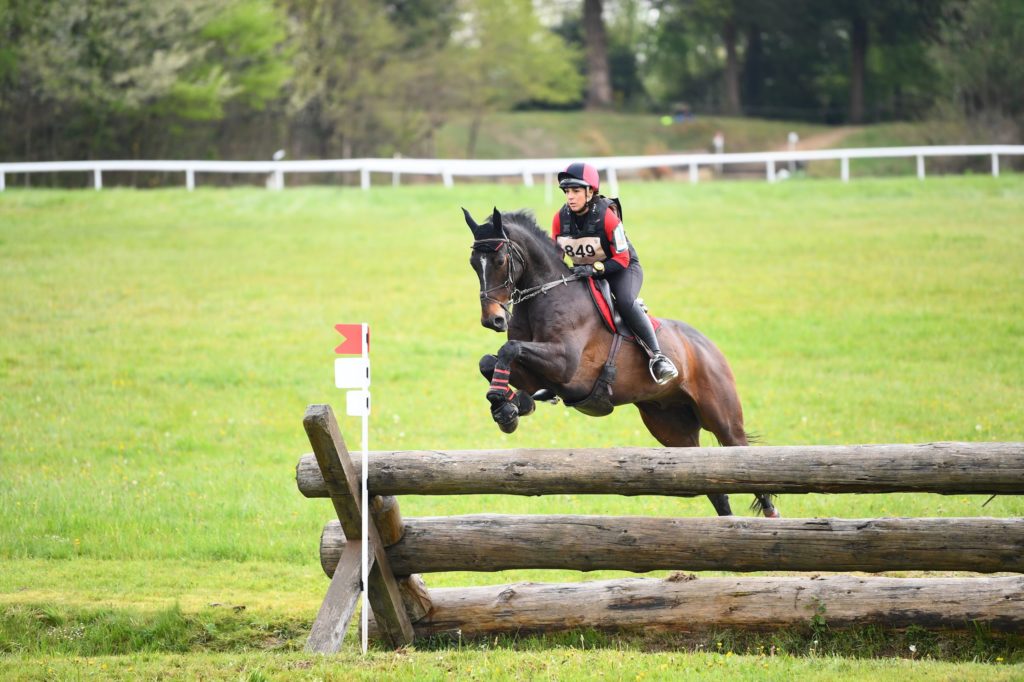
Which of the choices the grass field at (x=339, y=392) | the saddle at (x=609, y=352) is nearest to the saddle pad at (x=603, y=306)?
the saddle at (x=609, y=352)

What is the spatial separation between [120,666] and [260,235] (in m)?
20.9

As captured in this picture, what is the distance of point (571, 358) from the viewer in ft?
27.9

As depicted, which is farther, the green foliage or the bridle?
the green foliage

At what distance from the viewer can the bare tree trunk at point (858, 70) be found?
55750 millimetres

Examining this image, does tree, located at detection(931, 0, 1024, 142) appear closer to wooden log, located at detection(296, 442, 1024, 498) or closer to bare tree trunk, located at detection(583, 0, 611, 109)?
bare tree trunk, located at detection(583, 0, 611, 109)

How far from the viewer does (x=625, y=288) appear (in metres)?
8.95


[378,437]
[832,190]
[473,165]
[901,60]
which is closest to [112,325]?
[378,437]

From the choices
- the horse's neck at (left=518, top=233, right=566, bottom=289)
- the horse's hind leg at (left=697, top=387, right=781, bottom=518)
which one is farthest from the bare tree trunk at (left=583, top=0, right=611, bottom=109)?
the horse's neck at (left=518, top=233, right=566, bottom=289)

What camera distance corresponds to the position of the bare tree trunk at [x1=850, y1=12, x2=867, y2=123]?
55750mm

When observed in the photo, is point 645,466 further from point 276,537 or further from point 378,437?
point 378,437

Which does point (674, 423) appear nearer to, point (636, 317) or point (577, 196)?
point (636, 317)

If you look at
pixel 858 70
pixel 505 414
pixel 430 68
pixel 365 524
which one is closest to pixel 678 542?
pixel 505 414

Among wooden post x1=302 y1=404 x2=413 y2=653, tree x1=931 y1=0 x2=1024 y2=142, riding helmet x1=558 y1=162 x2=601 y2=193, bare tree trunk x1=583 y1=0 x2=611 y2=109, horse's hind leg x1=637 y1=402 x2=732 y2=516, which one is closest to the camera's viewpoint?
wooden post x1=302 y1=404 x2=413 y2=653

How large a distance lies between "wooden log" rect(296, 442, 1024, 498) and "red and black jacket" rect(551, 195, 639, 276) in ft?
6.17
